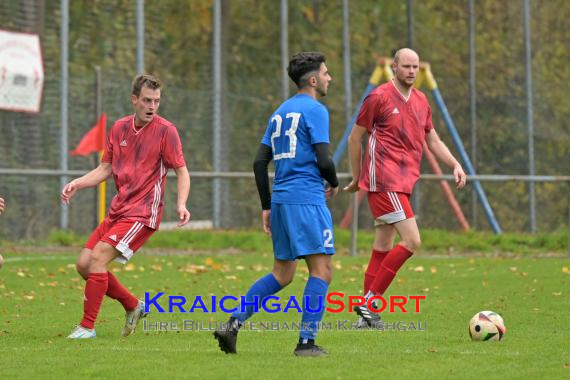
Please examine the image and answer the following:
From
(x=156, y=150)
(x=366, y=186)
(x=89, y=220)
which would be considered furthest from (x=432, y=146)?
(x=89, y=220)

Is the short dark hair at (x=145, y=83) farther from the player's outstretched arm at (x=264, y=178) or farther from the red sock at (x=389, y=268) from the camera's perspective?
the red sock at (x=389, y=268)

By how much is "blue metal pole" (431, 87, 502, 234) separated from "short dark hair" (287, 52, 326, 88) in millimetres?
12375

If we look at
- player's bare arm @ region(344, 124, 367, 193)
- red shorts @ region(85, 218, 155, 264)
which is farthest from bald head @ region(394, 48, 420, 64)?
red shorts @ region(85, 218, 155, 264)

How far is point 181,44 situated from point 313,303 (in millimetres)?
A: 14900

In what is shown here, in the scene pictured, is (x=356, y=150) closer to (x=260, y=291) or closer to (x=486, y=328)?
(x=486, y=328)

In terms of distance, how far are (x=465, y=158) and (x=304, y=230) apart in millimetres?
13130

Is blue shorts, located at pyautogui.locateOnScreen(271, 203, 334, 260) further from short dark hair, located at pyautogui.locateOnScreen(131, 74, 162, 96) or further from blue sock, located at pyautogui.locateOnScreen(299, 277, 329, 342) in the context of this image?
short dark hair, located at pyautogui.locateOnScreen(131, 74, 162, 96)

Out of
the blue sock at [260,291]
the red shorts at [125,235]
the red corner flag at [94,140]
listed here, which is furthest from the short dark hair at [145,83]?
the red corner flag at [94,140]

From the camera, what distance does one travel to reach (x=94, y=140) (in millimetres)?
18703

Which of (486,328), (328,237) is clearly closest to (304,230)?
(328,237)

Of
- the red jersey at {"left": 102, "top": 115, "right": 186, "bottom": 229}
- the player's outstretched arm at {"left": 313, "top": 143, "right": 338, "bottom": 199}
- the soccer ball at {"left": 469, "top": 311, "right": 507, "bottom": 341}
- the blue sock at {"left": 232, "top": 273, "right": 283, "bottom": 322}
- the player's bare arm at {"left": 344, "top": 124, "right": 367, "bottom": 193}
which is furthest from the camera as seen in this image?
the player's bare arm at {"left": 344, "top": 124, "right": 367, "bottom": 193}

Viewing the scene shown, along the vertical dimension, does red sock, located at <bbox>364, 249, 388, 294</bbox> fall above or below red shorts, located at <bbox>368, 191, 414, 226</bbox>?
below

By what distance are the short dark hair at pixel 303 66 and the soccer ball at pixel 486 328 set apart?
79.9 inches

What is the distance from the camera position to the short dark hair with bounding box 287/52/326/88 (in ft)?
26.7
